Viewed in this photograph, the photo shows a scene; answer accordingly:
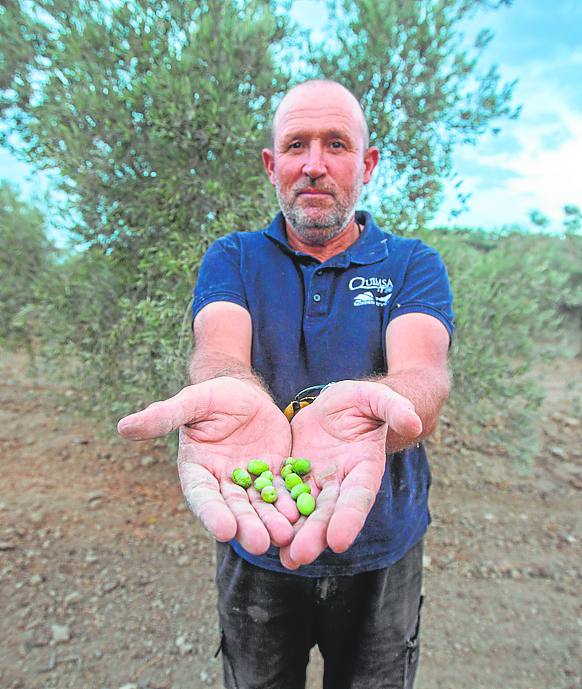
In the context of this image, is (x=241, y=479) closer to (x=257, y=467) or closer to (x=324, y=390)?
(x=257, y=467)

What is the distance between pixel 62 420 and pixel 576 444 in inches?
192

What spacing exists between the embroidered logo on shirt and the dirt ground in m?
2.08

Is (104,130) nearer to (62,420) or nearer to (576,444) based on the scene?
(62,420)

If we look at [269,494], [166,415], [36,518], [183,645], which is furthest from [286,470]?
[36,518]

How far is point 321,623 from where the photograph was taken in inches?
76.8

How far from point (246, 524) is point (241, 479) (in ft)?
0.69

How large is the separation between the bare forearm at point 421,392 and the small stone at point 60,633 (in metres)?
2.34

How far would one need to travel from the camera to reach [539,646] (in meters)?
3.05

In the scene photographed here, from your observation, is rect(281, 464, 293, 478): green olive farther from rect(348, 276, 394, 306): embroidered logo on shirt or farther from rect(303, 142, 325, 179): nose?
rect(303, 142, 325, 179): nose

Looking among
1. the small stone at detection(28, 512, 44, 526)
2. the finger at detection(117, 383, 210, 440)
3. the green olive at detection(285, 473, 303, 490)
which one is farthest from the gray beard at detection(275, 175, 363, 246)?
the small stone at detection(28, 512, 44, 526)

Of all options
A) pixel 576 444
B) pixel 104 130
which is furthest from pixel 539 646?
pixel 104 130

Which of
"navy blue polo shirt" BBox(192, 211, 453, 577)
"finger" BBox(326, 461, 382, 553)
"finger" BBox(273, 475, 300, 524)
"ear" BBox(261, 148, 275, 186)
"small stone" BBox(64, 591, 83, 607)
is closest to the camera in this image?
"finger" BBox(326, 461, 382, 553)

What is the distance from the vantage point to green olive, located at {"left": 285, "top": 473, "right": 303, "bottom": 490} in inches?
60.6

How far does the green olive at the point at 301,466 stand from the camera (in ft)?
5.29
